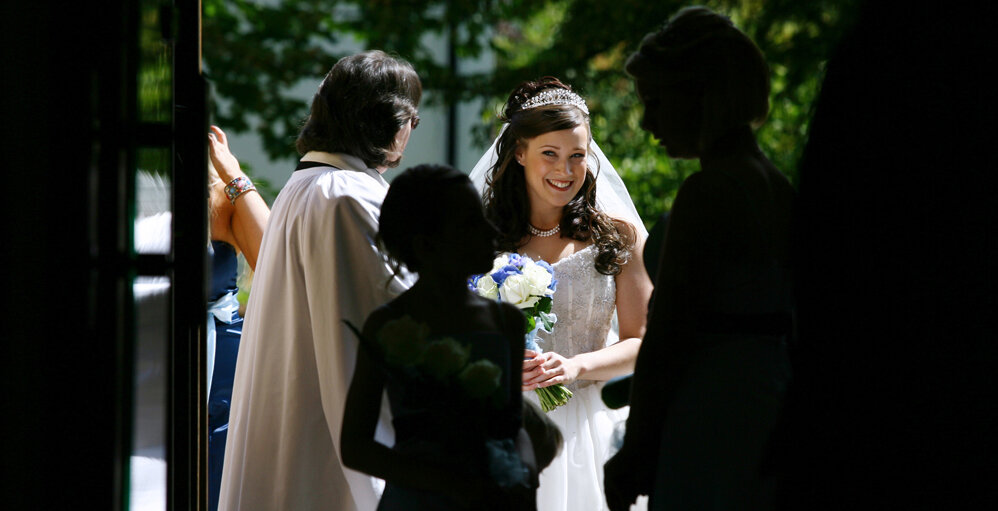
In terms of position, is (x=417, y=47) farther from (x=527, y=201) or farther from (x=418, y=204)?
(x=418, y=204)

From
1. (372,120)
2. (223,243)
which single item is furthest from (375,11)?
(372,120)

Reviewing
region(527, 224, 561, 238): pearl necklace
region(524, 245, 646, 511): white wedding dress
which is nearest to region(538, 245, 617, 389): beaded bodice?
region(524, 245, 646, 511): white wedding dress

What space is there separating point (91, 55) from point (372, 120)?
82 centimetres

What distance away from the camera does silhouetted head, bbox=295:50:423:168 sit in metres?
2.43

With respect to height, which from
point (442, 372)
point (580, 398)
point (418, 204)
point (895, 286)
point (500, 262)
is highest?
point (418, 204)

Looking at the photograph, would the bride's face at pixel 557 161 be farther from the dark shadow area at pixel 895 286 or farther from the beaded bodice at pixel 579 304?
the dark shadow area at pixel 895 286

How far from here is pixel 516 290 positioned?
257 centimetres

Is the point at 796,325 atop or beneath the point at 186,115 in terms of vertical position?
beneath

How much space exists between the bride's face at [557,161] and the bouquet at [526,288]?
290 mm

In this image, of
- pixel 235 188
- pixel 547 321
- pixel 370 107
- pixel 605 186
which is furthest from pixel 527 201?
pixel 235 188

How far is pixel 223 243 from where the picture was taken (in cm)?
344

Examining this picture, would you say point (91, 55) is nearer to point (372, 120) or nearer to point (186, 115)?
point (186, 115)

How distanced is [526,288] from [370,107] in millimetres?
636

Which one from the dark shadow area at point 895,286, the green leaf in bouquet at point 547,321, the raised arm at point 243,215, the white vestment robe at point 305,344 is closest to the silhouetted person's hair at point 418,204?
the white vestment robe at point 305,344
